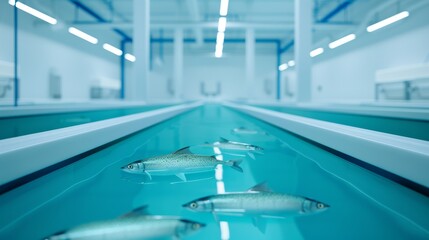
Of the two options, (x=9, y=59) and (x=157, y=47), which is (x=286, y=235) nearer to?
(x=9, y=59)

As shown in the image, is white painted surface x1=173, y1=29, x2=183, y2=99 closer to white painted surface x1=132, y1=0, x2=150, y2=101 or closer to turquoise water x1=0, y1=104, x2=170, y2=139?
white painted surface x1=132, y1=0, x2=150, y2=101

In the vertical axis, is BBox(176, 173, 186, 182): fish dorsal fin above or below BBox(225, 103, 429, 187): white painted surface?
below

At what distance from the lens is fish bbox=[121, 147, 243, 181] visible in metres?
1.18

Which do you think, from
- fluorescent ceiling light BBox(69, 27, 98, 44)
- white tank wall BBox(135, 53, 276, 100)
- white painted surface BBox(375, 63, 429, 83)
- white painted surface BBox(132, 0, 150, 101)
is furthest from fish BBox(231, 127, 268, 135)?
white tank wall BBox(135, 53, 276, 100)

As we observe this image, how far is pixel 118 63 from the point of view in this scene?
61.1ft

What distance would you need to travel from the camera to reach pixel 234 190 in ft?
3.75

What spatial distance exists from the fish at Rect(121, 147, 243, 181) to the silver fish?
1.21 ft

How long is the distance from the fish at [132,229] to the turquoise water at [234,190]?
0.08m

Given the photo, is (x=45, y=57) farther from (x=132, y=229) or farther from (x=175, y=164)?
(x=132, y=229)

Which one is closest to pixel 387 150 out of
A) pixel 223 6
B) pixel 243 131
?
pixel 243 131

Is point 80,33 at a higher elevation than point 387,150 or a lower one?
higher

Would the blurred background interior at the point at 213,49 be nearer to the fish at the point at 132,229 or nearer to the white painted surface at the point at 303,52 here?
the white painted surface at the point at 303,52

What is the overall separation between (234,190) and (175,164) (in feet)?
0.86

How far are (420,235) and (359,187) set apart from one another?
42 cm
